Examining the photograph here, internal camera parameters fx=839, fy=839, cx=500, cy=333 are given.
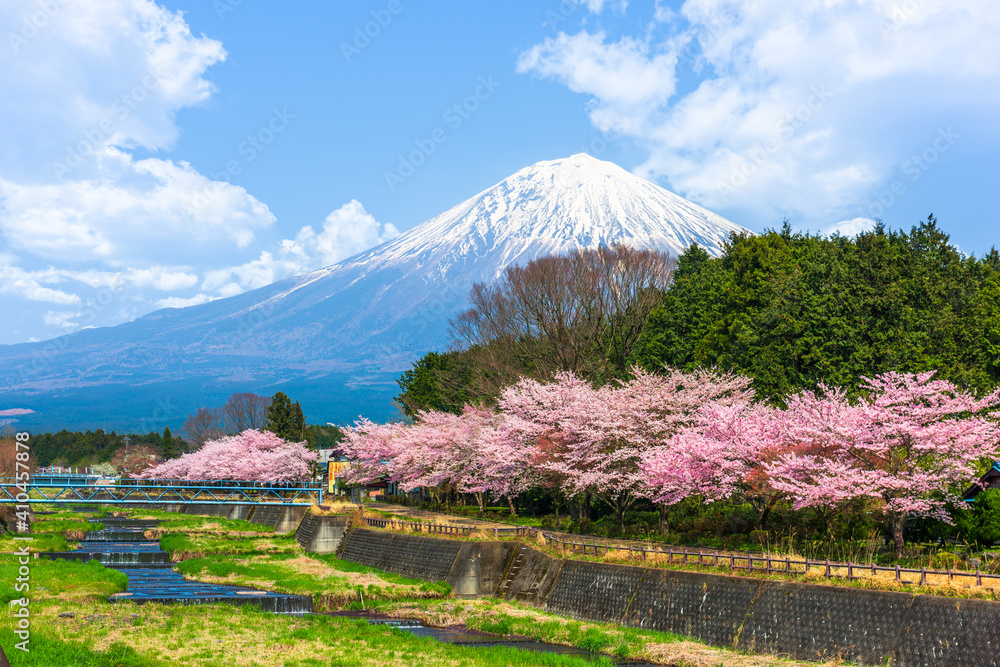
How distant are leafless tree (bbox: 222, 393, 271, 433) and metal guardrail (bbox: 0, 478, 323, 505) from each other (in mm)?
38502

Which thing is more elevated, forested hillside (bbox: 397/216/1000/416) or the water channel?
forested hillside (bbox: 397/216/1000/416)

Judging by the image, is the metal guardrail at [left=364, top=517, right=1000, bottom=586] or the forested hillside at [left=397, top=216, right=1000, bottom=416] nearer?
the metal guardrail at [left=364, top=517, right=1000, bottom=586]

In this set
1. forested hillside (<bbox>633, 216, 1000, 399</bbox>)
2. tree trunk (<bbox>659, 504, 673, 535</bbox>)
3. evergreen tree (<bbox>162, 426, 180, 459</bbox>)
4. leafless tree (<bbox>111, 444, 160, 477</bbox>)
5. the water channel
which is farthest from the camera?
evergreen tree (<bbox>162, 426, 180, 459</bbox>)

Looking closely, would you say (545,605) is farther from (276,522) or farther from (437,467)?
(276,522)

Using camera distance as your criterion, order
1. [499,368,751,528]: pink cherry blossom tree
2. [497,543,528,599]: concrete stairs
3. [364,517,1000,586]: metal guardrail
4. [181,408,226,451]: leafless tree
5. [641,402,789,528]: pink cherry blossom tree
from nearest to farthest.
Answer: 1. [364,517,1000,586]: metal guardrail
2. [641,402,789,528]: pink cherry blossom tree
3. [497,543,528,599]: concrete stairs
4. [499,368,751,528]: pink cherry blossom tree
5. [181,408,226,451]: leafless tree

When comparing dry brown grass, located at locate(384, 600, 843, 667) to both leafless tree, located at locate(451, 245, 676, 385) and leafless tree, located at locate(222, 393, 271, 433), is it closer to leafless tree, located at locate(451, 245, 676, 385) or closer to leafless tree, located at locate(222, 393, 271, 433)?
leafless tree, located at locate(451, 245, 676, 385)

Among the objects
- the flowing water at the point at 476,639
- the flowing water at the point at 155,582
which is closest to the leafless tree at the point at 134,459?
the flowing water at the point at 155,582

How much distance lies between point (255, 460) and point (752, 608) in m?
74.8

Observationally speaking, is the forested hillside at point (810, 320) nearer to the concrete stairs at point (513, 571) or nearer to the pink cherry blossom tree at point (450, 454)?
the pink cherry blossom tree at point (450, 454)

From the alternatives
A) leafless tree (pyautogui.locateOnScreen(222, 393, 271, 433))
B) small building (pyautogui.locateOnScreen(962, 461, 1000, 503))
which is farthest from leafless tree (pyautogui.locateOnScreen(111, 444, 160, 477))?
small building (pyautogui.locateOnScreen(962, 461, 1000, 503))

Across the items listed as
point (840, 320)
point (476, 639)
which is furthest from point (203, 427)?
point (476, 639)

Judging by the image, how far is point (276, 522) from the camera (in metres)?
69.4

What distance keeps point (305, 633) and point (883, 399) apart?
19.8 meters

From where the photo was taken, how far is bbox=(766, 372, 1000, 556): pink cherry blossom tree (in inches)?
998
